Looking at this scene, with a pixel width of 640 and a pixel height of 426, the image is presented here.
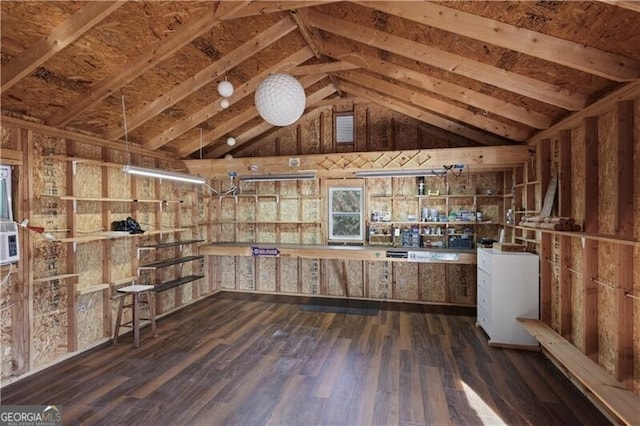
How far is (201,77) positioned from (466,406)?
14.8 ft

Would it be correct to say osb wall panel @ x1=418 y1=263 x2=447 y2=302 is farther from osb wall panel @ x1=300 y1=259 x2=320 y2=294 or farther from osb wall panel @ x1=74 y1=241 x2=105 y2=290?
osb wall panel @ x1=74 y1=241 x2=105 y2=290

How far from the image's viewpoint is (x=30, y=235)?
11.5 feet

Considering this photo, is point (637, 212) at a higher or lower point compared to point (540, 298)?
higher

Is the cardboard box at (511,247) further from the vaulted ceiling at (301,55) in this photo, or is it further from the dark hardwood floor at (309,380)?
the vaulted ceiling at (301,55)

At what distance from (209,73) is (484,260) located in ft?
14.5

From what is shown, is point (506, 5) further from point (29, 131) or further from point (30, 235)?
point (30, 235)

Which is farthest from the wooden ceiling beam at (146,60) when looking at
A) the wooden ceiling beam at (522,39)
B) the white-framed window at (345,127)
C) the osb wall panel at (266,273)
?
the osb wall panel at (266,273)

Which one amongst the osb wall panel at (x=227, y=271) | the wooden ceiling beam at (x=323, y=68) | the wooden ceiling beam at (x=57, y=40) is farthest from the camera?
the osb wall panel at (x=227, y=271)

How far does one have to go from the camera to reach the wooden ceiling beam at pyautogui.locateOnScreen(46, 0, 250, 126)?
112 inches

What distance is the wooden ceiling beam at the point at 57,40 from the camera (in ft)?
7.91

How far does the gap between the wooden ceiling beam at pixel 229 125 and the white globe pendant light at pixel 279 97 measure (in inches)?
100

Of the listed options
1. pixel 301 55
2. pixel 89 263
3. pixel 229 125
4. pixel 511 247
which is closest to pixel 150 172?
pixel 89 263

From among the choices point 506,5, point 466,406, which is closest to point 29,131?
point 506,5

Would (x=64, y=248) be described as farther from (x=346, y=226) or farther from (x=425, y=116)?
(x=425, y=116)
